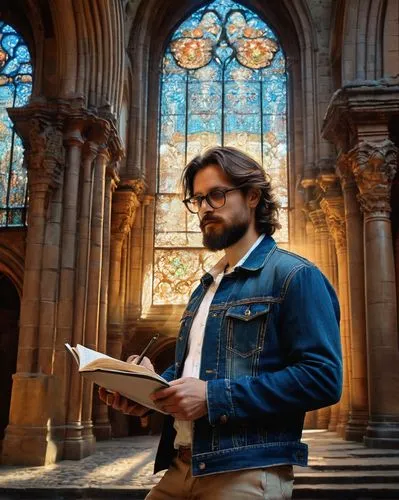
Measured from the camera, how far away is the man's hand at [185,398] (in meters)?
1.84

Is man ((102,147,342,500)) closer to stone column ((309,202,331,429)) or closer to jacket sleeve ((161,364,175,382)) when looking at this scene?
jacket sleeve ((161,364,175,382))

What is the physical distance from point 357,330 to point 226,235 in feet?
30.5

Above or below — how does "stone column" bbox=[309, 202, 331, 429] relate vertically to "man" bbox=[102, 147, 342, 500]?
above

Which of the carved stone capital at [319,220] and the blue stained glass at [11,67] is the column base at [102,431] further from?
the blue stained glass at [11,67]

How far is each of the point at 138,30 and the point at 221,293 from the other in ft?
51.8

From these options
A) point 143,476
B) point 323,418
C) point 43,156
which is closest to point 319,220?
point 323,418

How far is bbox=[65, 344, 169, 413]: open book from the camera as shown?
1.83m

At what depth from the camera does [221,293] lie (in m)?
2.15

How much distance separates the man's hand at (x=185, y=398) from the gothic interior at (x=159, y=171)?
27.4 feet

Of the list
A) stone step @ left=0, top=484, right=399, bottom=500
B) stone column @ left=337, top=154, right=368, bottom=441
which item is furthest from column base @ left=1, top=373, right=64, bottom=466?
stone column @ left=337, top=154, right=368, bottom=441

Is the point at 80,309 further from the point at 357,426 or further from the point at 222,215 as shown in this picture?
the point at 222,215

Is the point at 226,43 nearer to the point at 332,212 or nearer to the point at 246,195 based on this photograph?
the point at 332,212

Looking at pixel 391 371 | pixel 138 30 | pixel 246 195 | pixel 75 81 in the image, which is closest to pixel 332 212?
pixel 391 371

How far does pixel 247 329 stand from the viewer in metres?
1.99
